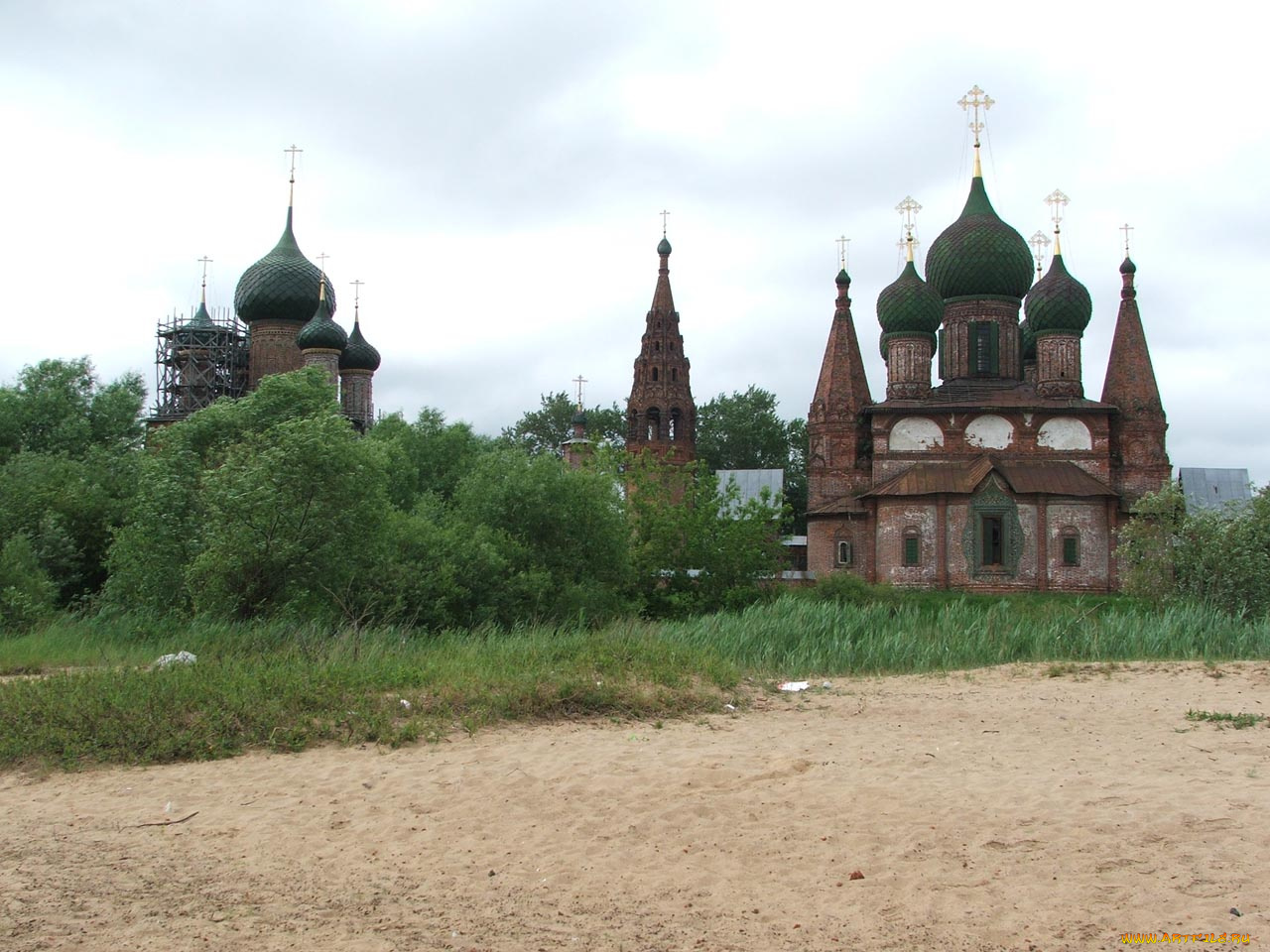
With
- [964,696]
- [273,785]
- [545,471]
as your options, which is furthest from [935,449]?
[273,785]

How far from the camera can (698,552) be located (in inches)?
1043

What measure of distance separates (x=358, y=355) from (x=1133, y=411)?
27.5 meters

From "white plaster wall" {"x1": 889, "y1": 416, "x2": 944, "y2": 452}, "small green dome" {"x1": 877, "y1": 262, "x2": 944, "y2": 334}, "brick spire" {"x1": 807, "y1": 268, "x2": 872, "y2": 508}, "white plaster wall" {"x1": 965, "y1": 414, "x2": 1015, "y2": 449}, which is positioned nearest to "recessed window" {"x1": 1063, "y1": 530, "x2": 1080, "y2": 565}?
"white plaster wall" {"x1": 965, "y1": 414, "x2": 1015, "y2": 449}

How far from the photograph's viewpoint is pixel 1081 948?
18.5 feet

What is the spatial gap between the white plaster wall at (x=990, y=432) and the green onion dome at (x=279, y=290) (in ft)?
75.0

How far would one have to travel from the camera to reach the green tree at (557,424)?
6481cm

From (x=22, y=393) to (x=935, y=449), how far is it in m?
25.0

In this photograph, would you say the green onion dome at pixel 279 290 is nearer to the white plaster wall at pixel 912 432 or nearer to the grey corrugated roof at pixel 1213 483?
the white plaster wall at pixel 912 432

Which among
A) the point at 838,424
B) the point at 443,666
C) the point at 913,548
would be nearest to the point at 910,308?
the point at 838,424

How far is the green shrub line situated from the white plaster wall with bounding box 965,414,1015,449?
15058 mm

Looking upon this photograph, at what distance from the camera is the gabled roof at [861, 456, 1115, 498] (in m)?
33.3

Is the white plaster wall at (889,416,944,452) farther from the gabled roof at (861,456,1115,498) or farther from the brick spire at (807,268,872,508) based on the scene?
the brick spire at (807,268,872,508)

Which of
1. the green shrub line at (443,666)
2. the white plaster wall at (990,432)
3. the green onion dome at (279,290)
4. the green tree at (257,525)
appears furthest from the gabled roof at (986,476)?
the green onion dome at (279,290)

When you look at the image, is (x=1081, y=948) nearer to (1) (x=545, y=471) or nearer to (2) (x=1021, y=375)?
(1) (x=545, y=471)
